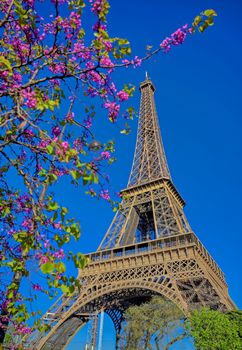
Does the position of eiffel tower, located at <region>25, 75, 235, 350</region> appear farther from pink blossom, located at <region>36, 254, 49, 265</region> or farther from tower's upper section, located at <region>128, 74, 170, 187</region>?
pink blossom, located at <region>36, 254, 49, 265</region>

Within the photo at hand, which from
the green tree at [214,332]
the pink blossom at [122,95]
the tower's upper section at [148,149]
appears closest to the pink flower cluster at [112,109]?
the pink blossom at [122,95]

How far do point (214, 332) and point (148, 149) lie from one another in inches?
1270

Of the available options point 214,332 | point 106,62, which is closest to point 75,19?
point 106,62

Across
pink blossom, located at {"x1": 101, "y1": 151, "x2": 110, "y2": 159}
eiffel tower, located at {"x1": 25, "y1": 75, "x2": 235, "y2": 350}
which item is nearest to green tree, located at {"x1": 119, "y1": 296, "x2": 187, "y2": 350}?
eiffel tower, located at {"x1": 25, "y1": 75, "x2": 235, "y2": 350}

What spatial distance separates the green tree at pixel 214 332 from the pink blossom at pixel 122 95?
16.8m

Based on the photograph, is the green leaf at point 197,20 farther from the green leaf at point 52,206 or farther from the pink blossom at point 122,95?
the green leaf at point 52,206

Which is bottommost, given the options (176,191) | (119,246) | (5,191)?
(5,191)

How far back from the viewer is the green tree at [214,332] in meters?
17.3

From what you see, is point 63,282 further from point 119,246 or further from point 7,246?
point 119,246

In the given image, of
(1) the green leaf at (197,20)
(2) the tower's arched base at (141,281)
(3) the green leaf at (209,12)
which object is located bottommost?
(3) the green leaf at (209,12)

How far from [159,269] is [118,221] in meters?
10.3

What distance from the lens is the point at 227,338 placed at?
692 inches

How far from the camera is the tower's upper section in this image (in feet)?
137

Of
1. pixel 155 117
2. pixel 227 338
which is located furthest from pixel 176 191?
pixel 227 338
